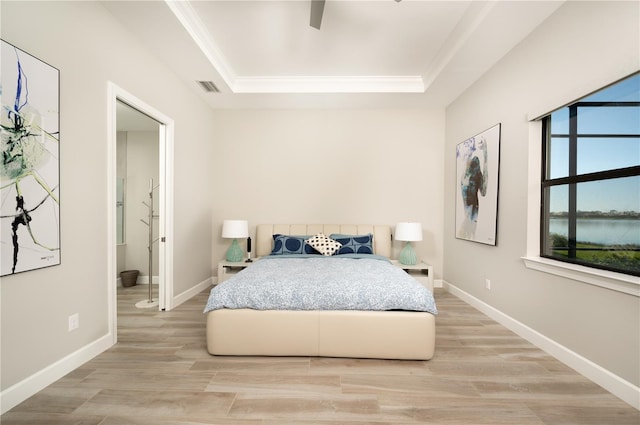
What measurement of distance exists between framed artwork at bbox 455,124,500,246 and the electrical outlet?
3.91 m

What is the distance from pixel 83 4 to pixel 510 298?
14.9ft

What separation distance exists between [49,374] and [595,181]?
4073 millimetres

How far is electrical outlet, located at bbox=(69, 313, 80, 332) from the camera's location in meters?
2.07

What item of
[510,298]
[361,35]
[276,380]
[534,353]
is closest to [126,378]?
[276,380]

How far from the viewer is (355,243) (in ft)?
13.3

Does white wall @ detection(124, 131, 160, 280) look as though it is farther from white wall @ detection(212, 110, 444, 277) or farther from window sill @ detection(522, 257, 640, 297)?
window sill @ detection(522, 257, 640, 297)

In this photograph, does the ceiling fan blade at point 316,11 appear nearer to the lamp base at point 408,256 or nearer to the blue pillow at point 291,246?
the blue pillow at point 291,246

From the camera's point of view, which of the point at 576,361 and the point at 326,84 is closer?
the point at 576,361

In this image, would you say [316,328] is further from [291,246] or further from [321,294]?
[291,246]

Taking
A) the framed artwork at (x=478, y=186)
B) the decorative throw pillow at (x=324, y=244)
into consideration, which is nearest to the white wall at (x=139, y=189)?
the decorative throw pillow at (x=324, y=244)

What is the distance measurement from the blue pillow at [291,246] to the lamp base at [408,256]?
1.26m

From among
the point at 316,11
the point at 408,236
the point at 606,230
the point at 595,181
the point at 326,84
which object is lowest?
the point at 408,236

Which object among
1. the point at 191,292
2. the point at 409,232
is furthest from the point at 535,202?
the point at 191,292

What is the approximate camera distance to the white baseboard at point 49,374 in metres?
1.65
